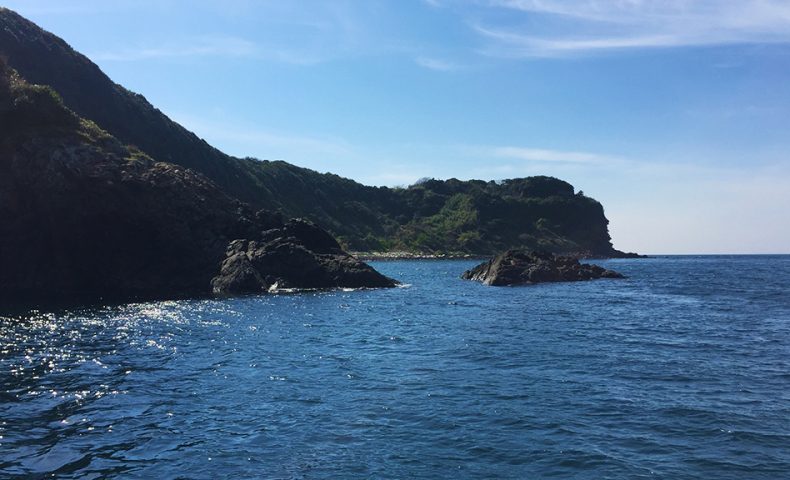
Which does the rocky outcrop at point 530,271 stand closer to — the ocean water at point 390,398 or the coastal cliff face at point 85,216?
the coastal cliff face at point 85,216

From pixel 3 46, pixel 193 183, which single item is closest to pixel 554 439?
pixel 193 183

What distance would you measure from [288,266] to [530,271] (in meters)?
38.3

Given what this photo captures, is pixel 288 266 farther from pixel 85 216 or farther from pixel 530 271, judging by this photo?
pixel 530 271

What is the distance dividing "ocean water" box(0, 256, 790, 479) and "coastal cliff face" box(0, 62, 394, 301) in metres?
17.4

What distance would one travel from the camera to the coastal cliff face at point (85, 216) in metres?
54.8

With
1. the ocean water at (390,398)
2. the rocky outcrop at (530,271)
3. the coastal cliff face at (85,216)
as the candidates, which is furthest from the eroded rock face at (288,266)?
the ocean water at (390,398)

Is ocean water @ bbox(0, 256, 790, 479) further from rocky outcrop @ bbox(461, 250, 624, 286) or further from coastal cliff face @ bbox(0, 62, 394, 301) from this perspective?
rocky outcrop @ bbox(461, 250, 624, 286)

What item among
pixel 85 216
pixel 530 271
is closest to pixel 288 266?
pixel 85 216

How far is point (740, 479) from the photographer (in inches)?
534

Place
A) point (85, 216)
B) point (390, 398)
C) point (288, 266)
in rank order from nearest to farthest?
point (390, 398) → point (85, 216) → point (288, 266)

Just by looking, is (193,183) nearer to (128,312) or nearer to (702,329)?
(128,312)

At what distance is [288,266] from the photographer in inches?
2682

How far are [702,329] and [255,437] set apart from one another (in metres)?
34.0

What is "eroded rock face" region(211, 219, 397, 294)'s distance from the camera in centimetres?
6316
